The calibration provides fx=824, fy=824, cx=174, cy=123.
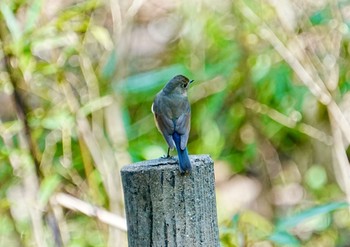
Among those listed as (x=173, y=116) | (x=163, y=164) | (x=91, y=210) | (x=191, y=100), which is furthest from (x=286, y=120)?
(x=163, y=164)

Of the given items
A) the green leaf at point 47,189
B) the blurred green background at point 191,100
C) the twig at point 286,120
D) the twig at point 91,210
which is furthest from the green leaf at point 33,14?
the twig at point 286,120

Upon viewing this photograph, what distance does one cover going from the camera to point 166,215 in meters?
1.33

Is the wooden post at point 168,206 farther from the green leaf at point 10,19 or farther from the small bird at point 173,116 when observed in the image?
the green leaf at point 10,19

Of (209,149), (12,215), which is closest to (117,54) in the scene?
(209,149)

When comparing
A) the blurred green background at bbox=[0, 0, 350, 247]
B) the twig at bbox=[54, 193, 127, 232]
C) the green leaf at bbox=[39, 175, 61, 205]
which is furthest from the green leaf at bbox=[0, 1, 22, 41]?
the twig at bbox=[54, 193, 127, 232]

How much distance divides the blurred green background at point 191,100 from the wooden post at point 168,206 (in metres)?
1.70

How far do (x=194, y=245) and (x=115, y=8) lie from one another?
2.48 m

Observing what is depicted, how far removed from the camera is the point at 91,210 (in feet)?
11.2

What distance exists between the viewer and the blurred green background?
334 centimetres

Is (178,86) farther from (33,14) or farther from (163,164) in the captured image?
(33,14)

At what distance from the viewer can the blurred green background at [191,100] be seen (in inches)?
131

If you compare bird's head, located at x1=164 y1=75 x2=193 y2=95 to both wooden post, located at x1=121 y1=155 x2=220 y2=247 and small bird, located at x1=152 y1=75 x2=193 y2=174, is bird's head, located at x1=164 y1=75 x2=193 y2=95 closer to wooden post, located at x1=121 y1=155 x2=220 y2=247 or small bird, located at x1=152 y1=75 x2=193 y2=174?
small bird, located at x1=152 y1=75 x2=193 y2=174

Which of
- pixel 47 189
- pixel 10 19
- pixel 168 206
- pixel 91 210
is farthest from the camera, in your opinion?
pixel 91 210

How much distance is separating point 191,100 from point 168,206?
2732 mm
